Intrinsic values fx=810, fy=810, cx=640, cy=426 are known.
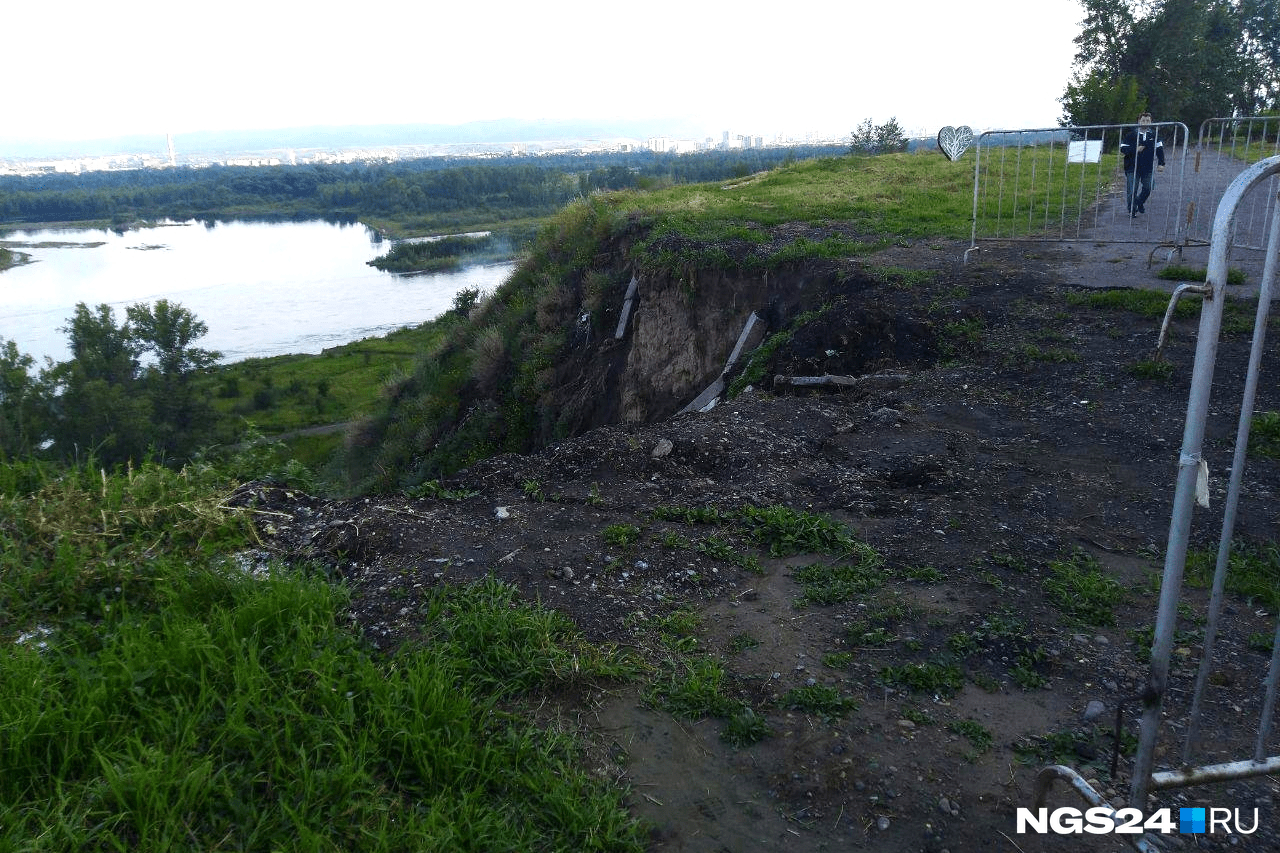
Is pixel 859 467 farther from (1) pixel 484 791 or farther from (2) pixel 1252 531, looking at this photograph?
(1) pixel 484 791

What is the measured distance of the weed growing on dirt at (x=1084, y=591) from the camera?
3.61m

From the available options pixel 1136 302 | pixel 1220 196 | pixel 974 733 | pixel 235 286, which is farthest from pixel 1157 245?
pixel 235 286

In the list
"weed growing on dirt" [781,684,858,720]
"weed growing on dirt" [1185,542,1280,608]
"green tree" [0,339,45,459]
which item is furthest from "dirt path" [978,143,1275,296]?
"green tree" [0,339,45,459]

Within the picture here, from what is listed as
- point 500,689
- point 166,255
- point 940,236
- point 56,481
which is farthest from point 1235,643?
point 166,255

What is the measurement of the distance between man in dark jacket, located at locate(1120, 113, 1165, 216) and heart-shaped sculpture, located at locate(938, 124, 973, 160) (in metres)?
1.98

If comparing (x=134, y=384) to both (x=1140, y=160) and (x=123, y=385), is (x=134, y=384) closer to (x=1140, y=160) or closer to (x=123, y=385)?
(x=123, y=385)

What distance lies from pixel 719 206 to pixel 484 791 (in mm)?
14483

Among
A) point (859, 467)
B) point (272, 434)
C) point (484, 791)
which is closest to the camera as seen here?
point (484, 791)

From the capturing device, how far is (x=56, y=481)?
14.3 ft

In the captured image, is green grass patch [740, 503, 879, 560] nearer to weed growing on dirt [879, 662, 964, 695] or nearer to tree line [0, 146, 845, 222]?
weed growing on dirt [879, 662, 964, 695]

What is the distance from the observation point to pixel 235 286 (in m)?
60.4

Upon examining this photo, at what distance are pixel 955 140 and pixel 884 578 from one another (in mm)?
9717
